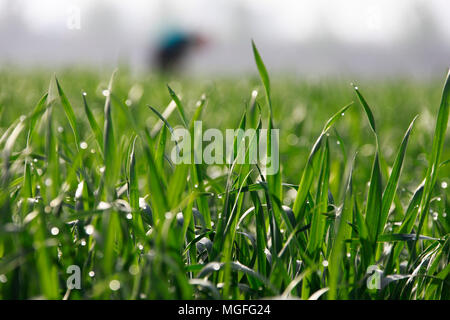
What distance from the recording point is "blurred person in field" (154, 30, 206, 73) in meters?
11.7

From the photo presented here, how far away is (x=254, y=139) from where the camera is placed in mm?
813

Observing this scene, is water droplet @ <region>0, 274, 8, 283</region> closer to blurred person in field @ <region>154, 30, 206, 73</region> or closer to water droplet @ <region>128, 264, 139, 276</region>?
water droplet @ <region>128, 264, 139, 276</region>

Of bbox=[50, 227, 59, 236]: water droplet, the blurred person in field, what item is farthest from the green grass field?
the blurred person in field

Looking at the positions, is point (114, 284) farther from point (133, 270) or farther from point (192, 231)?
point (192, 231)

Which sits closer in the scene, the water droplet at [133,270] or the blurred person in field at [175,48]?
the water droplet at [133,270]

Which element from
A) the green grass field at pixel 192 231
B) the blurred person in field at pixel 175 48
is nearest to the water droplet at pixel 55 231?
the green grass field at pixel 192 231

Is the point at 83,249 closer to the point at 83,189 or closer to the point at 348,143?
the point at 83,189

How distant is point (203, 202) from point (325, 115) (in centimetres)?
219

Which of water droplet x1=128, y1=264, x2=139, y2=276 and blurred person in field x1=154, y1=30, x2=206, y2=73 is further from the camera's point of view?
blurred person in field x1=154, y1=30, x2=206, y2=73

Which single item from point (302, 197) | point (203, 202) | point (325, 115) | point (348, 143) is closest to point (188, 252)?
point (203, 202)

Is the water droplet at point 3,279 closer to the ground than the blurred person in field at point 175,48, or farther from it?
closer to the ground

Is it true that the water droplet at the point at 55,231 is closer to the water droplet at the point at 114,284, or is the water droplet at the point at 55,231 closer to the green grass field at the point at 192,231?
the green grass field at the point at 192,231

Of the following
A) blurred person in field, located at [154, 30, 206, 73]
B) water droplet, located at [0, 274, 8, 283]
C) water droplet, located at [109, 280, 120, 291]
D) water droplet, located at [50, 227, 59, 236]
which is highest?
blurred person in field, located at [154, 30, 206, 73]

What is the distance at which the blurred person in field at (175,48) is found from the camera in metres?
11.7
